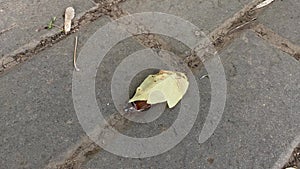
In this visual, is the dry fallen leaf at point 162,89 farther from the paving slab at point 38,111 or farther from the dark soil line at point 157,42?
the paving slab at point 38,111

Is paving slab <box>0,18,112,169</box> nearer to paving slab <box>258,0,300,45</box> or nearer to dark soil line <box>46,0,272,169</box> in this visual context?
dark soil line <box>46,0,272,169</box>

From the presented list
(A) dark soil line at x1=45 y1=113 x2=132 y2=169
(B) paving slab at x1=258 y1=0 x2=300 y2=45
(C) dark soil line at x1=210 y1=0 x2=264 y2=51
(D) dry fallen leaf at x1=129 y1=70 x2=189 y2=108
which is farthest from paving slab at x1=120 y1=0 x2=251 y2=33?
(A) dark soil line at x1=45 y1=113 x2=132 y2=169

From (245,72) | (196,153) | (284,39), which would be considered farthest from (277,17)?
(196,153)

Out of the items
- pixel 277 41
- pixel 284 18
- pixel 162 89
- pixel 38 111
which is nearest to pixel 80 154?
pixel 38 111

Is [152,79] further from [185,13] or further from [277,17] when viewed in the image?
[277,17]

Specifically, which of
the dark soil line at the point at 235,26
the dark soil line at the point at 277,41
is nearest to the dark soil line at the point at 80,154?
the dark soil line at the point at 235,26
